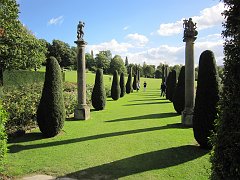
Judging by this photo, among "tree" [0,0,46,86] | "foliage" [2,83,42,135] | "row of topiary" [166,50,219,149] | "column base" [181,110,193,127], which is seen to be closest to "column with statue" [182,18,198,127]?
"column base" [181,110,193,127]

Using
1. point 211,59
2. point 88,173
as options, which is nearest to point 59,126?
point 88,173

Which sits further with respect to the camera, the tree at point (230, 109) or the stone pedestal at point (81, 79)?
the stone pedestal at point (81, 79)

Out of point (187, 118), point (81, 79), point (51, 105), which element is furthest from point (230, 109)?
point (81, 79)

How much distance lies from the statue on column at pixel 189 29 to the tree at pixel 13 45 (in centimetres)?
2133

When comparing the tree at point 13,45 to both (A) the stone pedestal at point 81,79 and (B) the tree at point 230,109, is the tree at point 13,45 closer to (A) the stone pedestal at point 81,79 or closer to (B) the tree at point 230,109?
(A) the stone pedestal at point 81,79

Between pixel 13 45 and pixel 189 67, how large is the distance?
25.5m

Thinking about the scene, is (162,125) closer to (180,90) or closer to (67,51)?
(180,90)

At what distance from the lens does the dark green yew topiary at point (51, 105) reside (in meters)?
11.5

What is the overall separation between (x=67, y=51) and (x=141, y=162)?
77369 mm

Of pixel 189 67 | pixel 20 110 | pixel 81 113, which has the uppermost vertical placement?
pixel 189 67

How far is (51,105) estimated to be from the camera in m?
11.6

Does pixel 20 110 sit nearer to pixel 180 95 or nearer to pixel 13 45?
pixel 180 95

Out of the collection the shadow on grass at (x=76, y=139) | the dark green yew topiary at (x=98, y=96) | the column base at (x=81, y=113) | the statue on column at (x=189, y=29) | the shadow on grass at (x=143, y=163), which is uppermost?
the statue on column at (x=189, y=29)

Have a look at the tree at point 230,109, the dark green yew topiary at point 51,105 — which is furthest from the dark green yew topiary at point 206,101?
the dark green yew topiary at point 51,105
